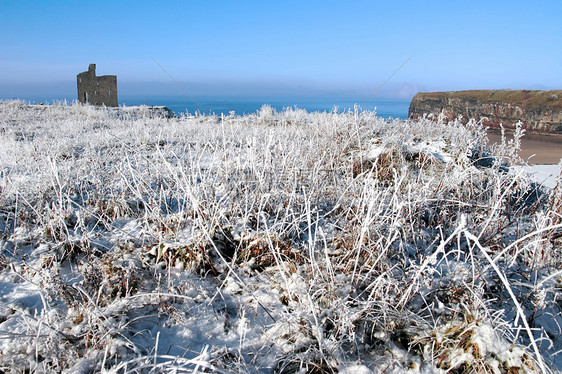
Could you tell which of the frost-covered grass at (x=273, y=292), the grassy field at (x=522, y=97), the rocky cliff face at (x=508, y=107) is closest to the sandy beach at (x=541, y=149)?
the rocky cliff face at (x=508, y=107)

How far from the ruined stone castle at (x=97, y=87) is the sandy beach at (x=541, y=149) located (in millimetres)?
21385

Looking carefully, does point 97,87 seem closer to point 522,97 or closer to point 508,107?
point 508,107

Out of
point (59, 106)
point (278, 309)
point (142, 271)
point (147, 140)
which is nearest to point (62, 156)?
point (147, 140)

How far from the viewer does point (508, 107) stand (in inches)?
377

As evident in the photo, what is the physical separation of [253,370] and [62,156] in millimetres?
5017

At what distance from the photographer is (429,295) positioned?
1893 millimetres

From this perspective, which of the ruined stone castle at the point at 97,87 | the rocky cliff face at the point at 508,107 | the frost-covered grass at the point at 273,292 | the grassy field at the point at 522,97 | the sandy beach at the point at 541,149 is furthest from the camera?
the ruined stone castle at the point at 97,87

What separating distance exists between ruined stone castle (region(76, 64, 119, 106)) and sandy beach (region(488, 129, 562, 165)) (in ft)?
70.2

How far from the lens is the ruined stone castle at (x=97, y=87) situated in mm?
19630

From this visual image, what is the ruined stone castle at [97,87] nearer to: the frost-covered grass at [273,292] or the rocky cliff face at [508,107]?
the rocky cliff face at [508,107]

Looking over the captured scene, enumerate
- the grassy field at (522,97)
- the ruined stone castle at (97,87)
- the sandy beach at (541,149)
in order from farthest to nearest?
the ruined stone castle at (97,87) < the grassy field at (522,97) < the sandy beach at (541,149)

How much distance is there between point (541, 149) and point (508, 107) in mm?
2655

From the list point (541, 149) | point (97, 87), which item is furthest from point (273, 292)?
point (97, 87)

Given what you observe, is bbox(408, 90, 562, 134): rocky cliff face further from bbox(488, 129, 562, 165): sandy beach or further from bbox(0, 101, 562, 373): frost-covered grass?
bbox(0, 101, 562, 373): frost-covered grass
